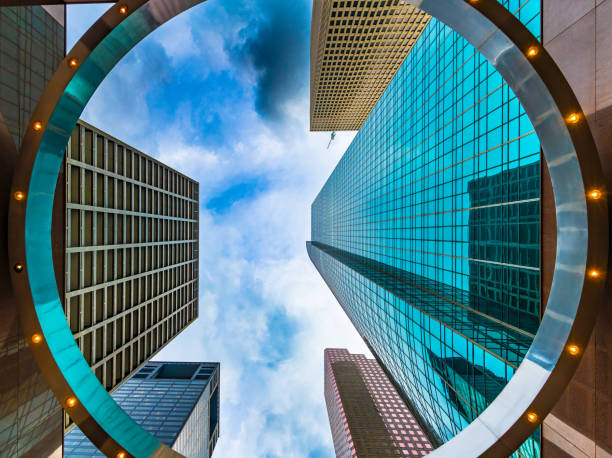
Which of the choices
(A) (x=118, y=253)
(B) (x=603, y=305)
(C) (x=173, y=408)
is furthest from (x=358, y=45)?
(C) (x=173, y=408)

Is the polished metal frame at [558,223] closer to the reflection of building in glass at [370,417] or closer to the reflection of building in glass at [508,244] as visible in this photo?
the reflection of building in glass at [508,244]

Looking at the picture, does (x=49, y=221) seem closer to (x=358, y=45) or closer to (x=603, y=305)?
(x=603, y=305)

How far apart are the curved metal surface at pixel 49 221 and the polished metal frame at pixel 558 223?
3 centimetres

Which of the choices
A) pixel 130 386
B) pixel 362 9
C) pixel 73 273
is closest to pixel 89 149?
pixel 73 273

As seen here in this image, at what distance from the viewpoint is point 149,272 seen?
1661 inches

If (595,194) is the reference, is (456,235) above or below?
below

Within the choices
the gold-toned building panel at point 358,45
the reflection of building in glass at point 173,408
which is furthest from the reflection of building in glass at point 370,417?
the gold-toned building panel at point 358,45

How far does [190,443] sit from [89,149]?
6915cm

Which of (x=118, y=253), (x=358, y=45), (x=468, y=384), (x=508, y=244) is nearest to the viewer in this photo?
(x=508, y=244)

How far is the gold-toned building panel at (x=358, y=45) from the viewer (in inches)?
2516

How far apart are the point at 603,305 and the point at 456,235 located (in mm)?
17257

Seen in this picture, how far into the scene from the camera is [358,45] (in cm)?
7469

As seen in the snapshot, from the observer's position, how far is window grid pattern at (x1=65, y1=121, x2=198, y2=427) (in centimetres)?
2675

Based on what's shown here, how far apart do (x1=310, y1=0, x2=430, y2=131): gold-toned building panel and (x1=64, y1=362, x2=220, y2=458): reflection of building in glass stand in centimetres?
10071
